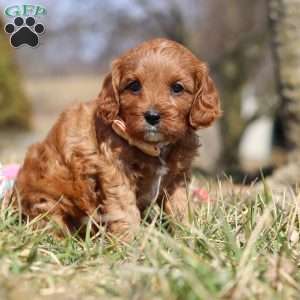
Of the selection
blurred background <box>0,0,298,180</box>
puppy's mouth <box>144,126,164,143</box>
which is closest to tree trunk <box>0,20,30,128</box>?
blurred background <box>0,0,298,180</box>

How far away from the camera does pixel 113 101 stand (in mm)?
5055

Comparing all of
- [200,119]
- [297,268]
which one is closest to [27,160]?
[200,119]

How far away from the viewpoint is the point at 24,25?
6199 millimetres

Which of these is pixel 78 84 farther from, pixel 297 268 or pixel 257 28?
pixel 297 268

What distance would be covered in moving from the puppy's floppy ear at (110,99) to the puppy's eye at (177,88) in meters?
0.41

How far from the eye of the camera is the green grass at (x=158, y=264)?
320 cm

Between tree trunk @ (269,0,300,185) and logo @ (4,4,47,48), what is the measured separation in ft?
11.3

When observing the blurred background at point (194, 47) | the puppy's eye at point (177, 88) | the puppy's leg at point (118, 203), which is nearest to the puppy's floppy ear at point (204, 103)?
the puppy's eye at point (177, 88)

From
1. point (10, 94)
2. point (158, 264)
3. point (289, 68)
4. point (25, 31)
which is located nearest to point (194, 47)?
point (10, 94)

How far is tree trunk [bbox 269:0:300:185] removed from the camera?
27.8ft

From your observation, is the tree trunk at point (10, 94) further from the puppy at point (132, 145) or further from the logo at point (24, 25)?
the puppy at point (132, 145)

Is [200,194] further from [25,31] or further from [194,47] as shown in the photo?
[194,47]

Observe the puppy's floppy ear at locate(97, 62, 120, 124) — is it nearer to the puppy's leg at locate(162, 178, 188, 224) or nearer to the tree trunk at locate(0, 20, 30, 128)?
the puppy's leg at locate(162, 178, 188, 224)

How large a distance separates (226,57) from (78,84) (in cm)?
880
